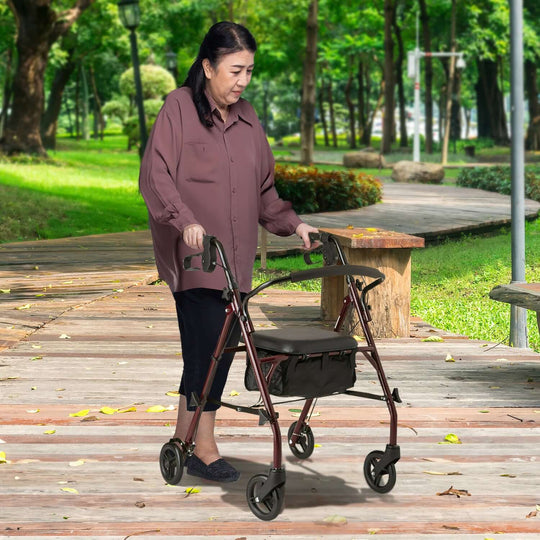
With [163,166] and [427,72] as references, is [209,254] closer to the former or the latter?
[163,166]

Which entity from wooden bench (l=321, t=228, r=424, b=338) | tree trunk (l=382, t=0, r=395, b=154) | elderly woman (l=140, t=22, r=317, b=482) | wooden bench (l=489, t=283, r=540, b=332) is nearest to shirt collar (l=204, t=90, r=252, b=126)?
elderly woman (l=140, t=22, r=317, b=482)

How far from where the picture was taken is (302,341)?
421 centimetres

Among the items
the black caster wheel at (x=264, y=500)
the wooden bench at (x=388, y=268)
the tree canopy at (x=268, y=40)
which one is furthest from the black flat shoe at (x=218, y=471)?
the tree canopy at (x=268, y=40)

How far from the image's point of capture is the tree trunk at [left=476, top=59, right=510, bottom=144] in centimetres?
5484

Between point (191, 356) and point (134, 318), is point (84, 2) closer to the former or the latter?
point (134, 318)

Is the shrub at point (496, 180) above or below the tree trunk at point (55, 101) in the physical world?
below

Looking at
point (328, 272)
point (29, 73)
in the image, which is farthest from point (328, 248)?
point (29, 73)

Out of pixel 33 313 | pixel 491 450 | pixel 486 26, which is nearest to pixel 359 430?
pixel 491 450

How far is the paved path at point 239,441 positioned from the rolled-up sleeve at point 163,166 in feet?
4.03

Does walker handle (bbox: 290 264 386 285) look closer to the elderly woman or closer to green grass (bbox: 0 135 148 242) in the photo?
the elderly woman

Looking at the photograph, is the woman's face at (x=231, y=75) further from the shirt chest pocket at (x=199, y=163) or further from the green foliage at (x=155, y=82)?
the green foliage at (x=155, y=82)

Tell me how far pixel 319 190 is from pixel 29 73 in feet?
38.2

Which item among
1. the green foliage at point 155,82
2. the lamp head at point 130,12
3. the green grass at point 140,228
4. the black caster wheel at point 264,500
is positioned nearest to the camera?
the black caster wheel at point 264,500

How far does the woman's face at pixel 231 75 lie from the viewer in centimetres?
451
